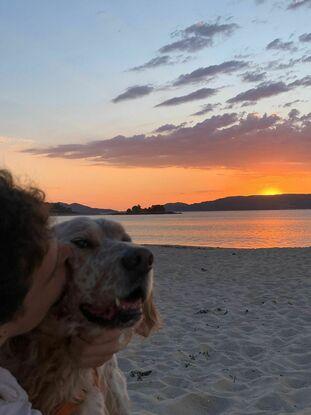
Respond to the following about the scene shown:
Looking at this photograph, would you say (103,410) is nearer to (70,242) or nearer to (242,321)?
(70,242)

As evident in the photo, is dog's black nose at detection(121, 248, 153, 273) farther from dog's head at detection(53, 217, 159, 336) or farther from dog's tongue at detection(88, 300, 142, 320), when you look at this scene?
dog's tongue at detection(88, 300, 142, 320)

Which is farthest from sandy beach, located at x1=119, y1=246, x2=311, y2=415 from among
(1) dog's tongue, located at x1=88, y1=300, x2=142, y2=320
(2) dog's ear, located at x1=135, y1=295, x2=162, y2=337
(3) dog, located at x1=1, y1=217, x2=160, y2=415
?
(1) dog's tongue, located at x1=88, y1=300, x2=142, y2=320

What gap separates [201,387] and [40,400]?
127 inches

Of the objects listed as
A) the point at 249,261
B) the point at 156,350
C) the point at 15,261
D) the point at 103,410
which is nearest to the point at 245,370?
the point at 156,350

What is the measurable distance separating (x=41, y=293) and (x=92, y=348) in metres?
0.59

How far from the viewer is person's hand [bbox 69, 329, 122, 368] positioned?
9.86ft

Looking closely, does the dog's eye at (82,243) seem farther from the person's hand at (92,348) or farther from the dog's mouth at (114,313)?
the person's hand at (92,348)

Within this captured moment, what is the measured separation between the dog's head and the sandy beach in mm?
2355

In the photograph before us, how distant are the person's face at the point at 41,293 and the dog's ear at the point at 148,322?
3.15ft

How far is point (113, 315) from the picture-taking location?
3045mm

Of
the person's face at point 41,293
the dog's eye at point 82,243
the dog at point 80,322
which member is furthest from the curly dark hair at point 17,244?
the dog's eye at point 82,243

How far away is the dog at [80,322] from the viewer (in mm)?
Result: 2984

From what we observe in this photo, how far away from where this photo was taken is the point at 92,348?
3.01 metres

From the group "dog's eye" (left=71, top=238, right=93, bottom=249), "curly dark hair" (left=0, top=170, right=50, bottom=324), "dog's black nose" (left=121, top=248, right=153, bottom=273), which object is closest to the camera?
"curly dark hair" (left=0, top=170, right=50, bottom=324)
